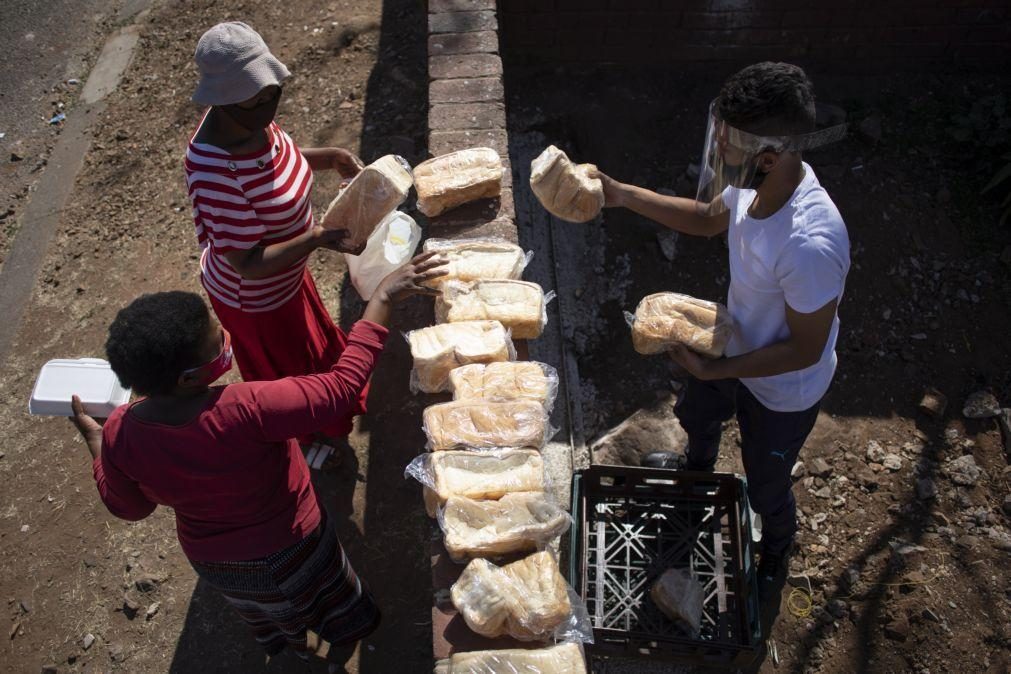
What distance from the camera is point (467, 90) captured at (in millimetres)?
3680

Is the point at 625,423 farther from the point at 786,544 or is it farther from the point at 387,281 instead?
the point at 387,281

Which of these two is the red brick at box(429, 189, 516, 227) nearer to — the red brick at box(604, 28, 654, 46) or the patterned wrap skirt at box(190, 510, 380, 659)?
the patterned wrap skirt at box(190, 510, 380, 659)

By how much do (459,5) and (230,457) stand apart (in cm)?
302

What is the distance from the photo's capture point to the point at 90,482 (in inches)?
157

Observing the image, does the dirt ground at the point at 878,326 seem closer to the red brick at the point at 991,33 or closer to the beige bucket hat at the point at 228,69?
the red brick at the point at 991,33

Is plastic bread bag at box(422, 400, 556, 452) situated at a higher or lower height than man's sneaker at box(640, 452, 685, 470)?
higher

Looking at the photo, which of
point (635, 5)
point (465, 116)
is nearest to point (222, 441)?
point (465, 116)

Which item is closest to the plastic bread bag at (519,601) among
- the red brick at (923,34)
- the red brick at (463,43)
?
the red brick at (463,43)

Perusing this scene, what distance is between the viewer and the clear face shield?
2.15m

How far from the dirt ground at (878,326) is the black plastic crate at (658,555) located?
1.44 ft

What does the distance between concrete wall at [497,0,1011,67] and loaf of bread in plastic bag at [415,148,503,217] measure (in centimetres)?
221

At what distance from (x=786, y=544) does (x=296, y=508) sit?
87.2 inches

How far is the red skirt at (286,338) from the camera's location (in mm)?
3170

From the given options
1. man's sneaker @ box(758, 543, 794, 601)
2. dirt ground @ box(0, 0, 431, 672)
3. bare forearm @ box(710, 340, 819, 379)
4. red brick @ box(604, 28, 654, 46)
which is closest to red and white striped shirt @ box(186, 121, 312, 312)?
dirt ground @ box(0, 0, 431, 672)
